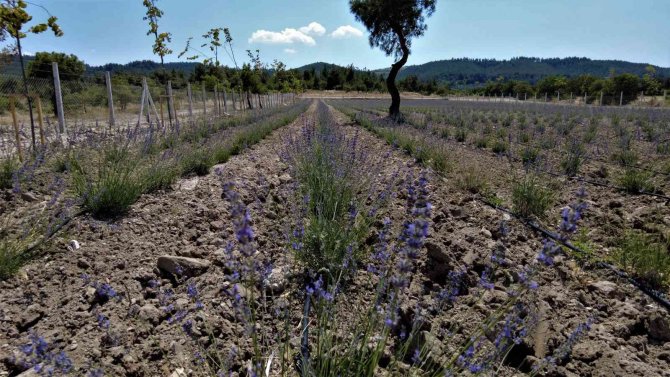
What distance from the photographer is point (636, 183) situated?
5332 mm

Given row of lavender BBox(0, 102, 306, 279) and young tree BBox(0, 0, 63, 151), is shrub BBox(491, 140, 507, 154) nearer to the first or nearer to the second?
row of lavender BBox(0, 102, 306, 279)

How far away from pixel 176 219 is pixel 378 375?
265 centimetres

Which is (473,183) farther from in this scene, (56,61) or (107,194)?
(56,61)

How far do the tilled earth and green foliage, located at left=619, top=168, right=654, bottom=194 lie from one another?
245 centimetres

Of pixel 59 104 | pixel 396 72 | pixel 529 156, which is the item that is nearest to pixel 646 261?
pixel 529 156

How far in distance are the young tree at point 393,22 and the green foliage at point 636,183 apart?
45.2 feet

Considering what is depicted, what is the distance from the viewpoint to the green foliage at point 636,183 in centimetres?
528

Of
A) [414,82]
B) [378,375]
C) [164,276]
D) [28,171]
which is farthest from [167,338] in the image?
[414,82]

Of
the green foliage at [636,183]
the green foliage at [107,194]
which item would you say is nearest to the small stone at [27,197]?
the green foliage at [107,194]

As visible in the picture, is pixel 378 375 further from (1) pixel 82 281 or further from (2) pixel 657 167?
(2) pixel 657 167

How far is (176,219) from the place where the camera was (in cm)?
396

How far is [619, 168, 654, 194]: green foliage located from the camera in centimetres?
528

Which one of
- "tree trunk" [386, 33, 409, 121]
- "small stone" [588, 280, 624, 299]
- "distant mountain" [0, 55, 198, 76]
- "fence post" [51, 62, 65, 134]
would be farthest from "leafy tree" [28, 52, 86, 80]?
"small stone" [588, 280, 624, 299]

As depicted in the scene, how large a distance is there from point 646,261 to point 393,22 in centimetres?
1854
